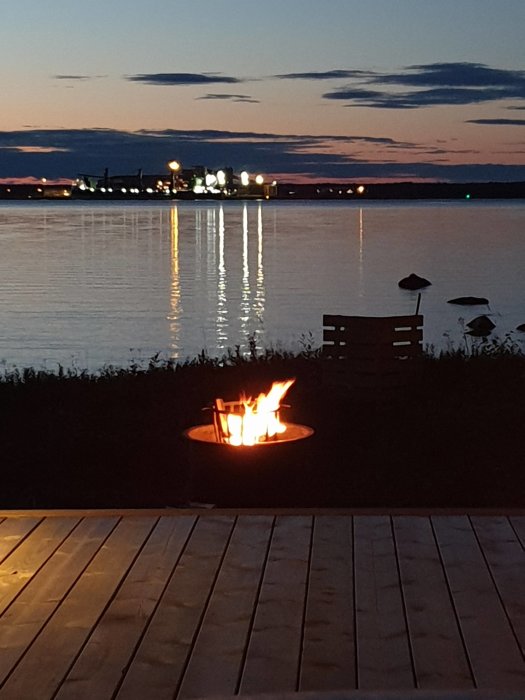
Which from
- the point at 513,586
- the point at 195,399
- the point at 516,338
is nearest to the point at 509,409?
the point at 195,399

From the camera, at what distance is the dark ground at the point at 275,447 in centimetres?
739

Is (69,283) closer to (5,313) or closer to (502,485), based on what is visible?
(5,313)

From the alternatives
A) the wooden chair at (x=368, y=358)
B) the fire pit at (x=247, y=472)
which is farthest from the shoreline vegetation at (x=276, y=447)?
the wooden chair at (x=368, y=358)

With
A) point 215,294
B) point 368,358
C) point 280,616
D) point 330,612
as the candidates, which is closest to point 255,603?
point 280,616

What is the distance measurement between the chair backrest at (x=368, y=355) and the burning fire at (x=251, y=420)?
4.12 m

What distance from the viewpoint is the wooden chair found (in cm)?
1213

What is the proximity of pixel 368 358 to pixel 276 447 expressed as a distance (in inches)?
197

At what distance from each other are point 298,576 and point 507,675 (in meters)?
1.50

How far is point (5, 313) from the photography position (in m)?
35.0

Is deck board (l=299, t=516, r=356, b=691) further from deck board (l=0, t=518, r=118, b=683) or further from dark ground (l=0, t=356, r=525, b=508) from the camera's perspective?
deck board (l=0, t=518, r=118, b=683)

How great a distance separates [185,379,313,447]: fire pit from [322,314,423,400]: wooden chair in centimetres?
408

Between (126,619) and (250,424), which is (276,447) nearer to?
(250,424)

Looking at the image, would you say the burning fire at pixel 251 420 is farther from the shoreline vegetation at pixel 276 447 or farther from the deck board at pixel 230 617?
the deck board at pixel 230 617

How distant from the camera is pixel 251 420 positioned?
7.87 m
